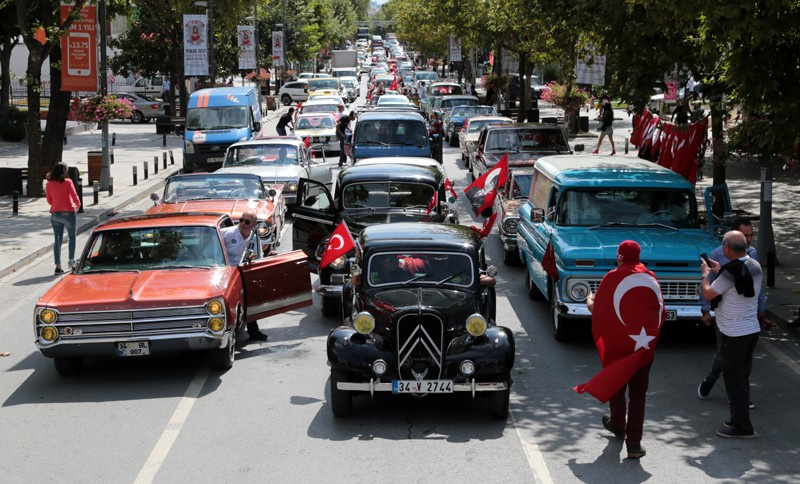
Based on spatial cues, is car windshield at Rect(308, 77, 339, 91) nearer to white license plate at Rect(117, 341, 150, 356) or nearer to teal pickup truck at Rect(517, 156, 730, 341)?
teal pickup truck at Rect(517, 156, 730, 341)

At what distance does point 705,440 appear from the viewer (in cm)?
1012

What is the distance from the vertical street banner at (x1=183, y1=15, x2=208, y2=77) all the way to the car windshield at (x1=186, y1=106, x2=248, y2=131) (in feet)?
24.6

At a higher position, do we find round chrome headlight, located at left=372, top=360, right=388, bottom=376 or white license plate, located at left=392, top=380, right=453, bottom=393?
round chrome headlight, located at left=372, top=360, right=388, bottom=376

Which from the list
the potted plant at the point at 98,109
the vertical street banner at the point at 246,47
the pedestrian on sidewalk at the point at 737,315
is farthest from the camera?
the vertical street banner at the point at 246,47

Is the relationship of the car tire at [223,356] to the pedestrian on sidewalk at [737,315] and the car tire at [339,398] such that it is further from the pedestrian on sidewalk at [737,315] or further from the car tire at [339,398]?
the pedestrian on sidewalk at [737,315]

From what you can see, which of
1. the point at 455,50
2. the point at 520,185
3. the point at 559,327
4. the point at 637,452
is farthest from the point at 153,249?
the point at 455,50

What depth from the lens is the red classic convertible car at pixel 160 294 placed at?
11672 millimetres

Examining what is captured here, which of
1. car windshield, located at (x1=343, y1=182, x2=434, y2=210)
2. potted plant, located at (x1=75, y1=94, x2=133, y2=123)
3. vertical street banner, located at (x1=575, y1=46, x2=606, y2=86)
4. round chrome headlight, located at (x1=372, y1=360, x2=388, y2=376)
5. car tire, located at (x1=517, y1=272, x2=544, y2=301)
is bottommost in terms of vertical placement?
car tire, located at (x1=517, y1=272, x2=544, y2=301)

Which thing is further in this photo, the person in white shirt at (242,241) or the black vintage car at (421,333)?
the person in white shirt at (242,241)

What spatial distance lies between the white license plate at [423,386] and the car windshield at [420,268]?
1.34 metres

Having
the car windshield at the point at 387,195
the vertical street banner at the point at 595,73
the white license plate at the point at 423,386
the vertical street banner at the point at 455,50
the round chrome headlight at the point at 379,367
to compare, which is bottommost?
the white license plate at the point at 423,386

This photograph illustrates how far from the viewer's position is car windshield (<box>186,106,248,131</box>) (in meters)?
36.5

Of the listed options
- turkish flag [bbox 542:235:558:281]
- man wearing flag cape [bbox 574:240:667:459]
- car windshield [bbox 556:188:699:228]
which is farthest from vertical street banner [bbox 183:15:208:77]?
man wearing flag cape [bbox 574:240:667:459]

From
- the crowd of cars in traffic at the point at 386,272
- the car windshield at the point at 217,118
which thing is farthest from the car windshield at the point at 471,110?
the crowd of cars in traffic at the point at 386,272
